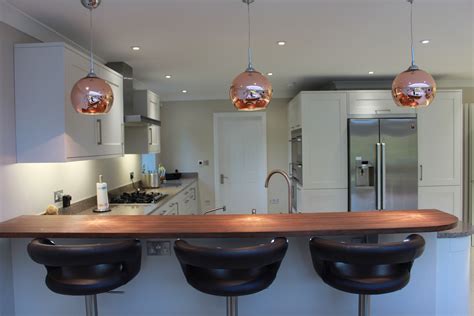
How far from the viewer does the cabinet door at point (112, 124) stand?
282 cm

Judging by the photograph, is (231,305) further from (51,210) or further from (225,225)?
(51,210)

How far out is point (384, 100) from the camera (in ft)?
14.6

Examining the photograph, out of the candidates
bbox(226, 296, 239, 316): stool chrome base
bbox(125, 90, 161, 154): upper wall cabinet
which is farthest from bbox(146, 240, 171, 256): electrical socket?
bbox(125, 90, 161, 154): upper wall cabinet

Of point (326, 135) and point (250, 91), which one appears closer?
point (250, 91)

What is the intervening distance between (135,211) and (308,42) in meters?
2.16

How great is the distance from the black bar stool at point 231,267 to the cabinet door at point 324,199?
294 centimetres

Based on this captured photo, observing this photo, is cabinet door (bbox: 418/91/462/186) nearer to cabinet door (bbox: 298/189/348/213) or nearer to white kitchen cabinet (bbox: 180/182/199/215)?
cabinet door (bbox: 298/189/348/213)

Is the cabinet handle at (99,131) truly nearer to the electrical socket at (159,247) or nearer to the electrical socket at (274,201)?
the electrical socket at (159,247)

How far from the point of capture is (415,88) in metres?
1.99

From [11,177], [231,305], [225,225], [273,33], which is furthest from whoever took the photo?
[273,33]

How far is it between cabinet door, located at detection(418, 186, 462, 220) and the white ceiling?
5.19 feet

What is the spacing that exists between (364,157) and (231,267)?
342cm

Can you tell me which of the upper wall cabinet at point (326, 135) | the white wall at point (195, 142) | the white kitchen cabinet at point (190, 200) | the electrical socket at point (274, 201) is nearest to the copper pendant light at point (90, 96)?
the white kitchen cabinet at point (190, 200)

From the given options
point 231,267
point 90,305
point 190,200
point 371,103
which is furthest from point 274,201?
point 231,267
